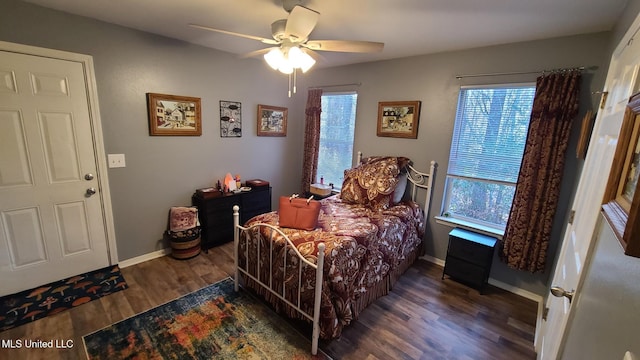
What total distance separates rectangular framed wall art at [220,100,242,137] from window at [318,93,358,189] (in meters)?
1.27

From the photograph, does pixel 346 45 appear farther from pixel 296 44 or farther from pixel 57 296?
pixel 57 296

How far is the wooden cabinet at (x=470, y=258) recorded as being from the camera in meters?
2.58

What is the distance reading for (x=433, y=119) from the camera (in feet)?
9.89

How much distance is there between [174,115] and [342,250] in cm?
245

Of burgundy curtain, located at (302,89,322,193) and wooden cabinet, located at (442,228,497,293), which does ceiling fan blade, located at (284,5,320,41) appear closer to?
burgundy curtain, located at (302,89,322,193)

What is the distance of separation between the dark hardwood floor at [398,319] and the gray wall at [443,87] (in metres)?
0.53

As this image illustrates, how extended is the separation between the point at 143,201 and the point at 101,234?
0.49m

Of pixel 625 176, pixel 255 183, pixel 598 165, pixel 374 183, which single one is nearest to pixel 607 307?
pixel 625 176

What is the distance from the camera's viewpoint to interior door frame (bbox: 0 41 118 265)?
2.11 m

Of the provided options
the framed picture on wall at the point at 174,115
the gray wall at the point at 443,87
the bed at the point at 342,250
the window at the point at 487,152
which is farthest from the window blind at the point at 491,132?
the framed picture on wall at the point at 174,115

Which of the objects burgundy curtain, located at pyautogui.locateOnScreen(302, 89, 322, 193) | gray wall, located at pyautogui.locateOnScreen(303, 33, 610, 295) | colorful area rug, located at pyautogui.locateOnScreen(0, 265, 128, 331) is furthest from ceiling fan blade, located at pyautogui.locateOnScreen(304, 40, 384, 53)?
colorful area rug, located at pyautogui.locateOnScreen(0, 265, 128, 331)

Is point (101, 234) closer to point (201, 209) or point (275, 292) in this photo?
point (201, 209)

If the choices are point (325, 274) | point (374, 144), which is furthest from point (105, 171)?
point (374, 144)

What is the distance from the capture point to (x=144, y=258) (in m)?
2.98
